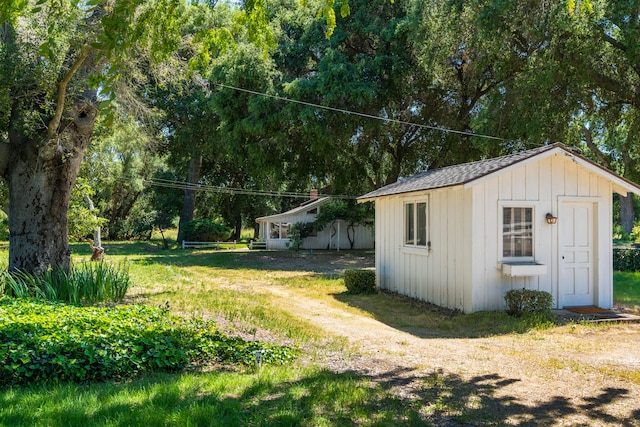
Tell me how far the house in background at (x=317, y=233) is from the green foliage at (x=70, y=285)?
22087 millimetres

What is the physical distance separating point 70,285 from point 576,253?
9.64 m

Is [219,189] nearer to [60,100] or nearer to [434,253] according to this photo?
[434,253]

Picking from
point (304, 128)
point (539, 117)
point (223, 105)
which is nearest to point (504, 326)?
point (539, 117)

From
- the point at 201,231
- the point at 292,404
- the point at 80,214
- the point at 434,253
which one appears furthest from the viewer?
the point at 201,231

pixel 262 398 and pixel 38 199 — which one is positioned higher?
pixel 38 199

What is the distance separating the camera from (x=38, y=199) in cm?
985

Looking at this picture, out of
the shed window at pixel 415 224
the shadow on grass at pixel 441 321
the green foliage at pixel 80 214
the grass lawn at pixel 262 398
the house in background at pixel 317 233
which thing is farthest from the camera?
the house in background at pixel 317 233

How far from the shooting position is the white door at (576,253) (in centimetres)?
1017

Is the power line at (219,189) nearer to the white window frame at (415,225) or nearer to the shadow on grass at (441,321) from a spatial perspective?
the white window frame at (415,225)

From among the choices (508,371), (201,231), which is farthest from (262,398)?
(201,231)

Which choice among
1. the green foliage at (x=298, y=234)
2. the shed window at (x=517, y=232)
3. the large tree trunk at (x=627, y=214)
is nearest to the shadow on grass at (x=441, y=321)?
the shed window at (x=517, y=232)

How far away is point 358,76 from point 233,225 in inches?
1040

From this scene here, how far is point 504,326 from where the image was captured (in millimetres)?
8602

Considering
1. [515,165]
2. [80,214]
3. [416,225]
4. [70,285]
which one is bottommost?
[70,285]
